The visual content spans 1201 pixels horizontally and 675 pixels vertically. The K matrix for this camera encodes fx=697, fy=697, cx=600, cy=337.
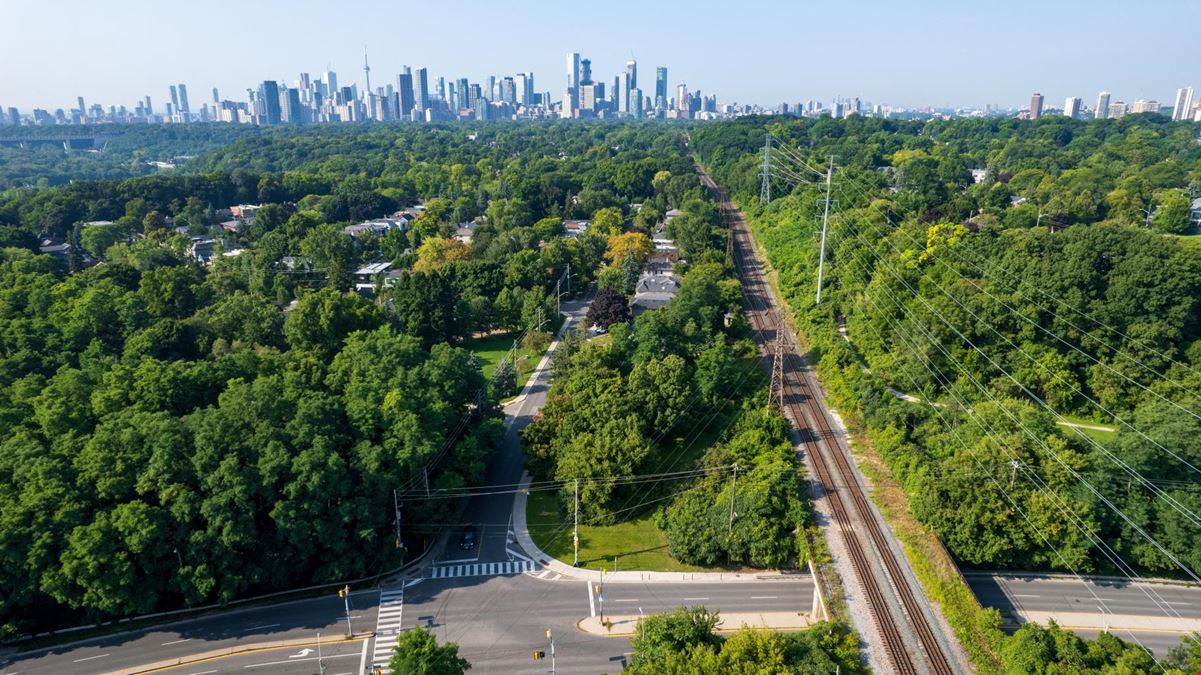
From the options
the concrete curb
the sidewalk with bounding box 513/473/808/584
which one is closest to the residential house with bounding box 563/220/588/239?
the sidewalk with bounding box 513/473/808/584

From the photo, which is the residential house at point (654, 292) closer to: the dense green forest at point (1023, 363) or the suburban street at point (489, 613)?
the dense green forest at point (1023, 363)

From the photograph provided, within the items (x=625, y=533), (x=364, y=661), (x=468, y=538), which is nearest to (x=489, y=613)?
(x=364, y=661)

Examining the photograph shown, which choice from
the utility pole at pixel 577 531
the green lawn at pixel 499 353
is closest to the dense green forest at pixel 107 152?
the green lawn at pixel 499 353

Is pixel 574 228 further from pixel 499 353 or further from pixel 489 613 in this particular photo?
pixel 489 613

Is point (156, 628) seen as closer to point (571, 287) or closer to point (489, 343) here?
point (489, 343)

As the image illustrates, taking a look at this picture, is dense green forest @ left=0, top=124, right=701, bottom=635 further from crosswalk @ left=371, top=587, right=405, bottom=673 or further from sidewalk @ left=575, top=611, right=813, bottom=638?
sidewalk @ left=575, top=611, right=813, bottom=638
